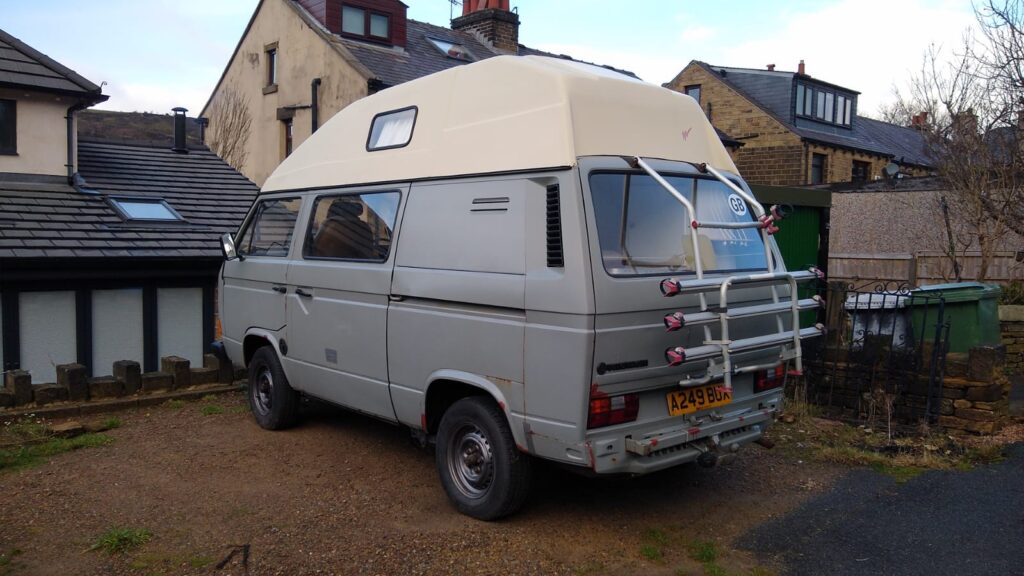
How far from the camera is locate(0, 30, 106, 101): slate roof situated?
1222cm

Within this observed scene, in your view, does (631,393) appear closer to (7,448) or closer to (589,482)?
(589,482)

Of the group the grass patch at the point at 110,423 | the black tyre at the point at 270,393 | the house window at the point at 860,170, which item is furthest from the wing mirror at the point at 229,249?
the house window at the point at 860,170

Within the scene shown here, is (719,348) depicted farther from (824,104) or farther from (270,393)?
(824,104)

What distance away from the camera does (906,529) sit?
4.77 meters

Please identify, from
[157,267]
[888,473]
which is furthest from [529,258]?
[157,267]

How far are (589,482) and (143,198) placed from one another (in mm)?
10960

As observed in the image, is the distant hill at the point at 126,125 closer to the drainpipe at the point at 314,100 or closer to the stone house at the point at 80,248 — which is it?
the drainpipe at the point at 314,100

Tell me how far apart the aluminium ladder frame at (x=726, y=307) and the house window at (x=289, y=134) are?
62.4 feet

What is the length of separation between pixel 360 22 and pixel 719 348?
771 inches

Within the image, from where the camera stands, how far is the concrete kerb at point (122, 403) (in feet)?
22.6

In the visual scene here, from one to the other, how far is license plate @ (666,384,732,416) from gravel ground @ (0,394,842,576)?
782 millimetres

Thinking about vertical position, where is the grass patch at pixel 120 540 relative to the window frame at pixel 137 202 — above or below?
below

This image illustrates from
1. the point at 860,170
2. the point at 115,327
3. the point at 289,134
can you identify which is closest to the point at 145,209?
the point at 115,327

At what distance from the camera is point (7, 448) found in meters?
6.09
